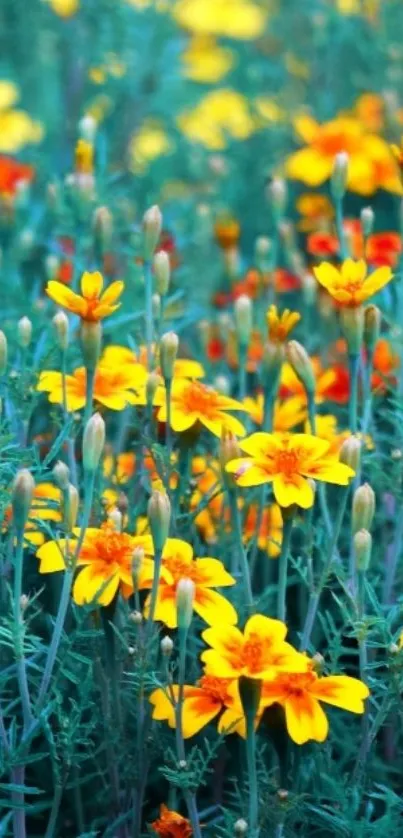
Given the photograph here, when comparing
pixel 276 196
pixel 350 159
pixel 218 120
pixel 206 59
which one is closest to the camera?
pixel 276 196

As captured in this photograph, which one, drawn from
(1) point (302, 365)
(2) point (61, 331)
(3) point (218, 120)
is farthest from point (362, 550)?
(3) point (218, 120)

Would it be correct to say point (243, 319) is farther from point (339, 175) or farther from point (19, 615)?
point (19, 615)

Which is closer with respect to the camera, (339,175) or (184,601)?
(184,601)

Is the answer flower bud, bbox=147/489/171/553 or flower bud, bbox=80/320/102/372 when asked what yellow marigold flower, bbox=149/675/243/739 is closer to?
flower bud, bbox=147/489/171/553

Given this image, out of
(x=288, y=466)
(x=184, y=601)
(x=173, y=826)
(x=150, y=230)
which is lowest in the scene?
(x=173, y=826)

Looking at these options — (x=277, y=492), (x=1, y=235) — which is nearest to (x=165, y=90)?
(x=1, y=235)

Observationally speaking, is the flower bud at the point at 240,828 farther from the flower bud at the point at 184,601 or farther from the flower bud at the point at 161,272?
the flower bud at the point at 161,272

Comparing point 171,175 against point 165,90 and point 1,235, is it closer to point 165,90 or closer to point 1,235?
point 165,90
